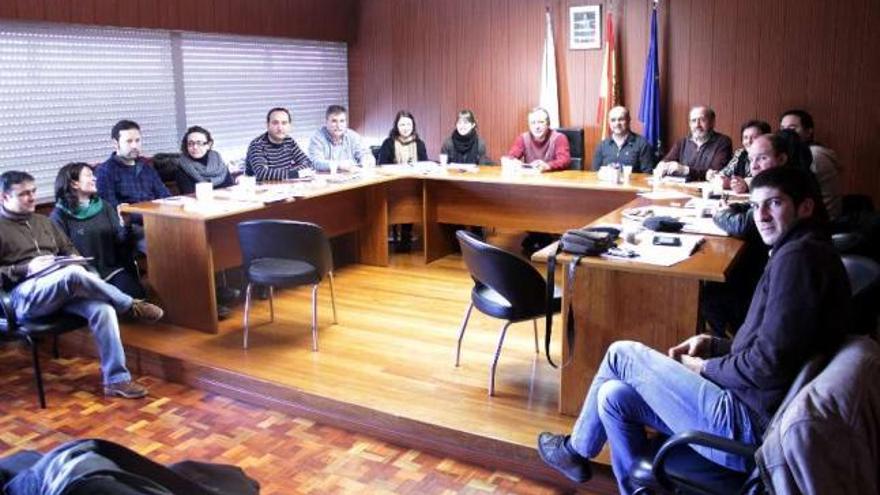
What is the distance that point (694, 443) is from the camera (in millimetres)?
1850

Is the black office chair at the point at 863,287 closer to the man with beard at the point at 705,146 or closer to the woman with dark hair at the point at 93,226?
the man with beard at the point at 705,146

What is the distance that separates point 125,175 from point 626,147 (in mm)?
3328

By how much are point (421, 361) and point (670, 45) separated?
12.5 feet

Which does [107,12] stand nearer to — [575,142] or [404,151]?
[404,151]

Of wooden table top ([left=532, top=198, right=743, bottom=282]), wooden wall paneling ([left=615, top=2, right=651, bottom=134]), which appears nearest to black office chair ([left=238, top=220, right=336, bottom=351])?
wooden table top ([left=532, top=198, right=743, bottom=282])

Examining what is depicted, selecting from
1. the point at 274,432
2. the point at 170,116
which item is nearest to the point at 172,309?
the point at 274,432

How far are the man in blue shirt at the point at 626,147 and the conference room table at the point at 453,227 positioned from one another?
53cm

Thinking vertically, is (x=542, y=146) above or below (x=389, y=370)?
above

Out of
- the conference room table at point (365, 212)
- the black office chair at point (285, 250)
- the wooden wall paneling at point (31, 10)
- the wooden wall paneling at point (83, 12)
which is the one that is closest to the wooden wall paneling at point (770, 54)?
the conference room table at point (365, 212)

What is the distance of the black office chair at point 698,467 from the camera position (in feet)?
5.80

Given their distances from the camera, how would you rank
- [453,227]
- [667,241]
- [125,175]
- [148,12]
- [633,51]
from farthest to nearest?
[633,51], [453,227], [148,12], [125,175], [667,241]

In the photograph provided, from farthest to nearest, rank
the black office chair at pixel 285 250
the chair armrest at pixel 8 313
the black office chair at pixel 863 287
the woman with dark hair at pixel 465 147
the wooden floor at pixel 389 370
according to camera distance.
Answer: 1. the woman with dark hair at pixel 465 147
2. the black office chair at pixel 285 250
3. the chair armrest at pixel 8 313
4. the wooden floor at pixel 389 370
5. the black office chair at pixel 863 287

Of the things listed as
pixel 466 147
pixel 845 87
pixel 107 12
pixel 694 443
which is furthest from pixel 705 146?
pixel 107 12

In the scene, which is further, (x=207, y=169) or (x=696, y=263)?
(x=207, y=169)
